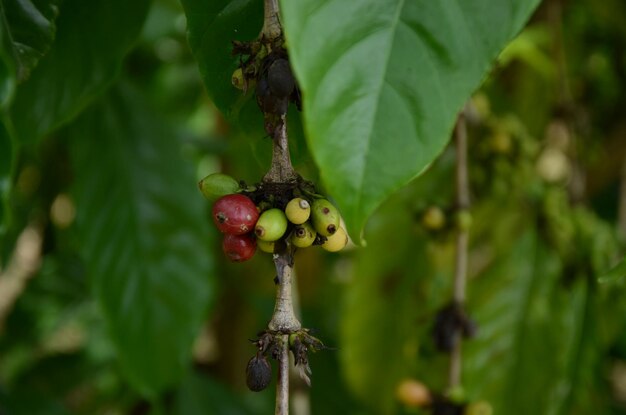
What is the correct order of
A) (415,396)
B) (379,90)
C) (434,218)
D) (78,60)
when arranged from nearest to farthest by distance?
(379,90) → (78,60) → (415,396) → (434,218)

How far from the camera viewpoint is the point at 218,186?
0.58 metres

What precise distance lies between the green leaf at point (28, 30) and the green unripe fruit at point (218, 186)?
20 centimetres

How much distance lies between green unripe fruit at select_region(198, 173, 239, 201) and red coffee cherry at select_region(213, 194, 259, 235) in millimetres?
40

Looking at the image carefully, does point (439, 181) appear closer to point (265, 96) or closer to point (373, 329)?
point (373, 329)

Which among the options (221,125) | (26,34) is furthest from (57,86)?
(221,125)

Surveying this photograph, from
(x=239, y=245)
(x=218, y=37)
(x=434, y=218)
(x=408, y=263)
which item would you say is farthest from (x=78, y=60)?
(x=408, y=263)

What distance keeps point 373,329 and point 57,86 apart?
725 mm

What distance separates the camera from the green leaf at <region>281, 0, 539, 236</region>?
1.54 ft

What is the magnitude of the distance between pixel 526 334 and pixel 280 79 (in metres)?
0.92

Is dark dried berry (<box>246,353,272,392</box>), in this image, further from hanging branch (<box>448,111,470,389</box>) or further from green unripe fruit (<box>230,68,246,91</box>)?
hanging branch (<box>448,111,470,389</box>)

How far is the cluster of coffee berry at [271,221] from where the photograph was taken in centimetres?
53

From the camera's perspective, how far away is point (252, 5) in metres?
0.63

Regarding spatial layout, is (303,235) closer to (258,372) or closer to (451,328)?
(258,372)

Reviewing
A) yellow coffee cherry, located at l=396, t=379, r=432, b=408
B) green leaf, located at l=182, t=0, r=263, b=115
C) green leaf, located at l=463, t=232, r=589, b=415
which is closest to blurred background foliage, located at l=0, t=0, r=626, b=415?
green leaf, located at l=463, t=232, r=589, b=415
